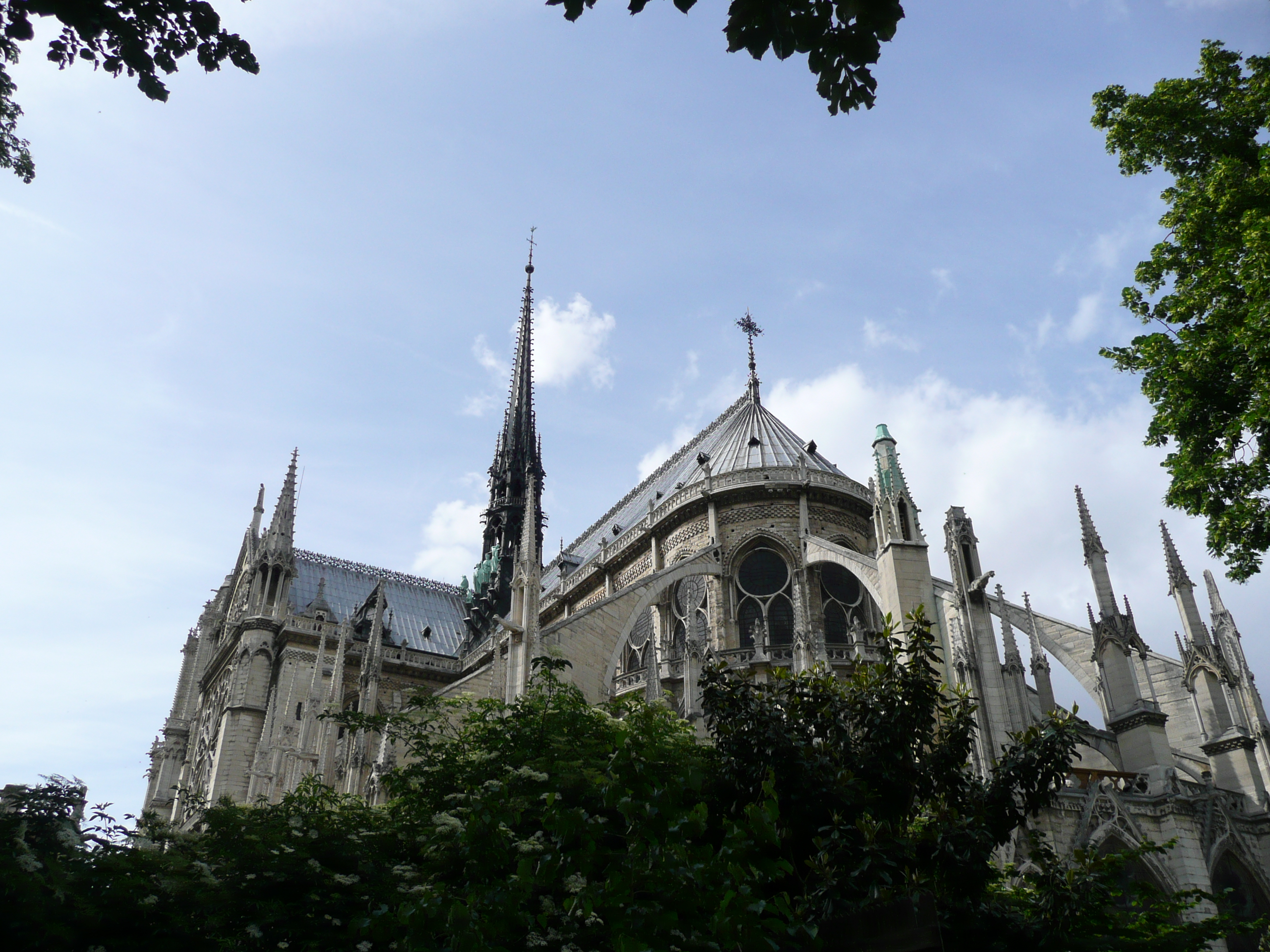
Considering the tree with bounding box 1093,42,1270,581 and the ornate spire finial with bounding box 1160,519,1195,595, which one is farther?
the ornate spire finial with bounding box 1160,519,1195,595

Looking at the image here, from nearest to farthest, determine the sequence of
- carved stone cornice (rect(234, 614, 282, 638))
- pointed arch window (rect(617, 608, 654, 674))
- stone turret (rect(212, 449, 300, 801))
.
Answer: pointed arch window (rect(617, 608, 654, 674)), stone turret (rect(212, 449, 300, 801)), carved stone cornice (rect(234, 614, 282, 638))

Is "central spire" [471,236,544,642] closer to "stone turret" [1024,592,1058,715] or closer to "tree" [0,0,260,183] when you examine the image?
"stone turret" [1024,592,1058,715]

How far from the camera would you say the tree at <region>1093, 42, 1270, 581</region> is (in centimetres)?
1200

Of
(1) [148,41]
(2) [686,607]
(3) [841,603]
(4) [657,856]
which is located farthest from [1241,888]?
(1) [148,41]

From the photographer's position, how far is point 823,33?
4.65 metres

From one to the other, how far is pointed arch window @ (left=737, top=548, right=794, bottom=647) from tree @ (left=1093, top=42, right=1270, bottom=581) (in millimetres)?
15252

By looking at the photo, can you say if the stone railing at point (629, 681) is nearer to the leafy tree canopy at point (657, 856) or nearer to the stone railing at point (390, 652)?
the stone railing at point (390, 652)

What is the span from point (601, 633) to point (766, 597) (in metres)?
6.34

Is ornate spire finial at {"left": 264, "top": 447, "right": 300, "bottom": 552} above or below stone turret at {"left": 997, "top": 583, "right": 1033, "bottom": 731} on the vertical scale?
above

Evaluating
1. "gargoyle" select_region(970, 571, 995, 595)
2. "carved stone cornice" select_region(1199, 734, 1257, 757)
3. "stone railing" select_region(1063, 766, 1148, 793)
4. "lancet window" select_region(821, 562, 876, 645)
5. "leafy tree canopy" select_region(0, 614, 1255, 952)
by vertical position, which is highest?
"lancet window" select_region(821, 562, 876, 645)

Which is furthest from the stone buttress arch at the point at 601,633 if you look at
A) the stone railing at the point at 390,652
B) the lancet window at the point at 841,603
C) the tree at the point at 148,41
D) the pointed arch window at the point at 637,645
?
the tree at the point at 148,41

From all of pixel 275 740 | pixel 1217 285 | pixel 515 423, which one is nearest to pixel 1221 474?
pixel 1217 285

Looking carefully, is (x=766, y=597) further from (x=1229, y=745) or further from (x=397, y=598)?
(x=397, y=598)

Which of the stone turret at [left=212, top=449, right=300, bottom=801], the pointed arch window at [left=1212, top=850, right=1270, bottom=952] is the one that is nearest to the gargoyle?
the pointed arch window at [left=1212, top=850, right=1270, bottom=952]
